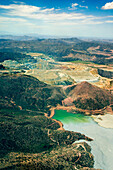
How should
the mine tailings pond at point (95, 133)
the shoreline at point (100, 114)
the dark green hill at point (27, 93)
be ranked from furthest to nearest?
the dark green hill at point (27, 93)
the shoreline at point (100, 114)
the mine tailings pond at point (95, 133)

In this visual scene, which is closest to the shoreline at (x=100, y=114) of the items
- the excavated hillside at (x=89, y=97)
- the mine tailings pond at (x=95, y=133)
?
the mine tailings pond at (x=95, y=133)

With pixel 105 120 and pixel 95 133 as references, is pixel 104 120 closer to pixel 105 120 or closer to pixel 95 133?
pixel 105 120

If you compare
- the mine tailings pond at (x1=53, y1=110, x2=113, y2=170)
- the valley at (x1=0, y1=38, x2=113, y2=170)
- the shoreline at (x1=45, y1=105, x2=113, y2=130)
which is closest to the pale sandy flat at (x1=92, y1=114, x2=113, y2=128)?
the shoreline at (x1=45, y1=105, x2=113, y2=130)

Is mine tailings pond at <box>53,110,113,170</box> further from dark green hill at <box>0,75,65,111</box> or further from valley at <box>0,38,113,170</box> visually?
dark green hill at <box>0,75,65,111</box>

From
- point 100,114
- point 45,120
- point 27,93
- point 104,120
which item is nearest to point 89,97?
point 100,114

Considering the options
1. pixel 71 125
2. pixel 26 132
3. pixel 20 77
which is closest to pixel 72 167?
pixel 26 132

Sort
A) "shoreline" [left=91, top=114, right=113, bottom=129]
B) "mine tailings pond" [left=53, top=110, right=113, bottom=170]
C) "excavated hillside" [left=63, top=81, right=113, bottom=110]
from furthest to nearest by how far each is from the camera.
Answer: "excavated hillside" [left=63, top=81, right=113, bottom=110] < "shoreline" [left=91, top=114, right=113, bottom=129] < "mine tailings pond" [left=53, top=110, right=113, bottom=170]

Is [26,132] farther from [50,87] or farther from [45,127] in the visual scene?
[50,87]

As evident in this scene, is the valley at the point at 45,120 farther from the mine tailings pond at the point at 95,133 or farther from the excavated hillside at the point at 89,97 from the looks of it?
the mine tailings pond at the point at 95,133
